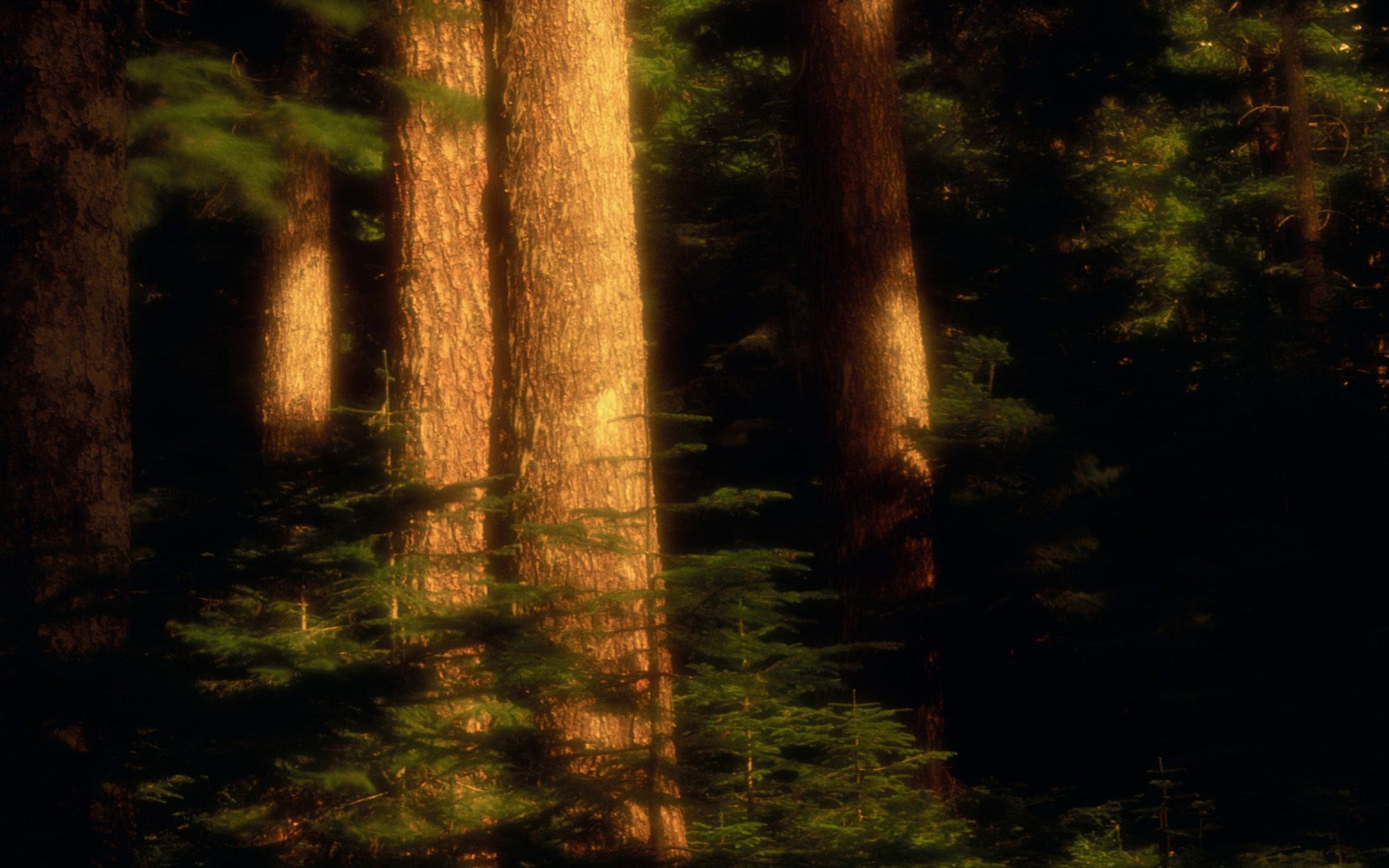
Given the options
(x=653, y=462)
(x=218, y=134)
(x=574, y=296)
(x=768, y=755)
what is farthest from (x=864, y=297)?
(x=218, y=134)

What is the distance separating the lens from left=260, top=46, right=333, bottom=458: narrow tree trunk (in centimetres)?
1122

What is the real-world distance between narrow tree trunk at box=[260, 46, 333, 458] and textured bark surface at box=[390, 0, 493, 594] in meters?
4.65

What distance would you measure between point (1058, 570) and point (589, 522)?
401 cm

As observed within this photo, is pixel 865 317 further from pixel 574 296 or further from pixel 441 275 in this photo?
pixel 574 296

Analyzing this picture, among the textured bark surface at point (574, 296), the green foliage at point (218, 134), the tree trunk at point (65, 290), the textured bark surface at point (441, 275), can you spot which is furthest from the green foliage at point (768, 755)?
the green foliage at point (218, 134)

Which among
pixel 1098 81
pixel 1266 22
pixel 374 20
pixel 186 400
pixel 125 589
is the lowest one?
pixel 125 589

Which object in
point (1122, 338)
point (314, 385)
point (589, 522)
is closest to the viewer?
point (589, 522)

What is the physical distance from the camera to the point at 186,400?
459 centimetres

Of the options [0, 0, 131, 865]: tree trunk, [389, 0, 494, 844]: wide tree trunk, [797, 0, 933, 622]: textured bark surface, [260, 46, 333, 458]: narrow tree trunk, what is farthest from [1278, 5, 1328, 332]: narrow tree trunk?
[0, 0, 131, 865]: tree trunk

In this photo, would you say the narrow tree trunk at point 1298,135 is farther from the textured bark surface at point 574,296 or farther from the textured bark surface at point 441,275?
the textured bark surface at point 574,296

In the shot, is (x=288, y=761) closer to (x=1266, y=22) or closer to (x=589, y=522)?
(x=589, y=522)

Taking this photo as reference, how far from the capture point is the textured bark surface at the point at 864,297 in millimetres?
7480

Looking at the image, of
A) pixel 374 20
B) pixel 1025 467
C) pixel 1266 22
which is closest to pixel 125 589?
pixel 1025 467

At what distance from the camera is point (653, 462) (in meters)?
4.43
